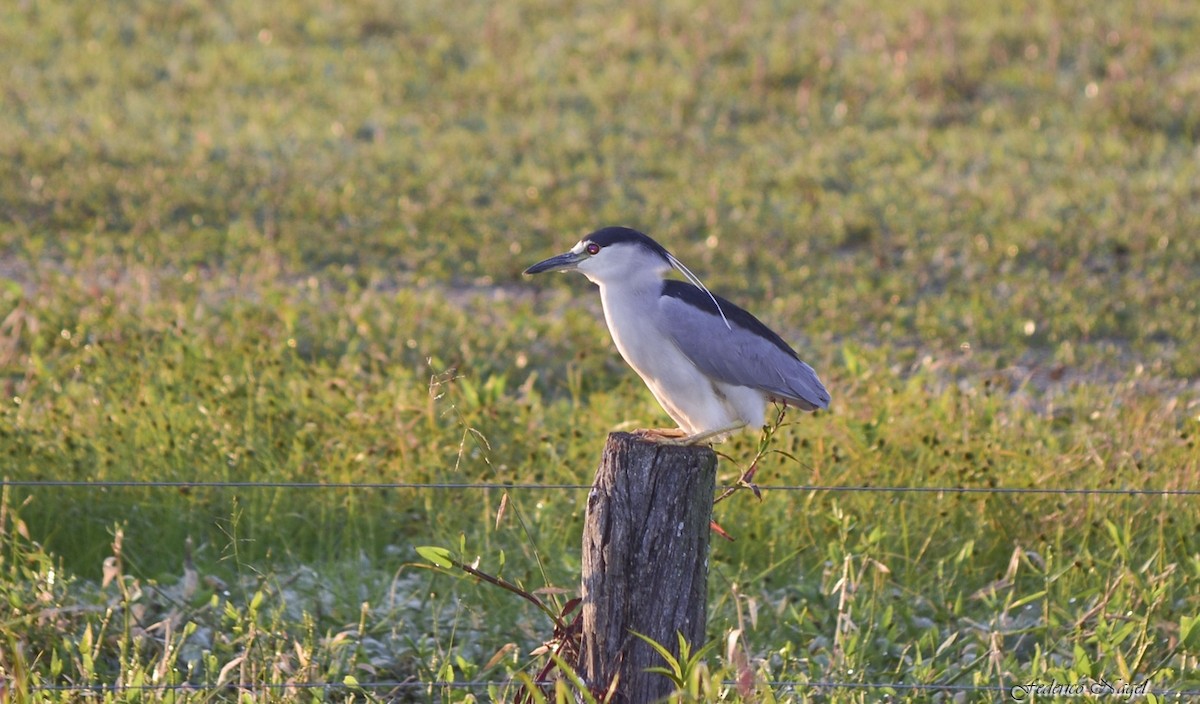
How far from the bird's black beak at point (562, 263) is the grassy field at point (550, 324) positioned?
Answer: 2.43ft

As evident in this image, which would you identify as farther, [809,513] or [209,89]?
[209,89]

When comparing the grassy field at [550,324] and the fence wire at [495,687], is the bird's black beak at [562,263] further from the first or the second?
the fence wire at [495,687]

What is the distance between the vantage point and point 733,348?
4379mm

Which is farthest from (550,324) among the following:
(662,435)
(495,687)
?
(495,687)

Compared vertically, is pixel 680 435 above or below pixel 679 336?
below

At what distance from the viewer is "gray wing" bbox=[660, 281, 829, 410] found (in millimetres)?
4332

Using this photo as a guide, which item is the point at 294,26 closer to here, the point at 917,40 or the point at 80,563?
the point at 917,40

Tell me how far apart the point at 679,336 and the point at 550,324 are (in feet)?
12.8

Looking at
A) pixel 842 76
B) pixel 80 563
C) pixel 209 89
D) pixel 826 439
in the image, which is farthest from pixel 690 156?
pixel 80 563

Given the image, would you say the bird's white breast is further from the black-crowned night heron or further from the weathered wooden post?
the weathered wooden post

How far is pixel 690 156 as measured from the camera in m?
11.8

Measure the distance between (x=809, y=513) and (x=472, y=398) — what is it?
4.41ft

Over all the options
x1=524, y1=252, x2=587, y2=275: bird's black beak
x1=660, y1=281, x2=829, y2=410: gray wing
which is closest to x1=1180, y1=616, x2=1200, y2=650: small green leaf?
x1=660, y1=281, x2=829, y2=410: gray wing

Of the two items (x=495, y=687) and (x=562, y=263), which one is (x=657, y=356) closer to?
(x=562, y=263)
